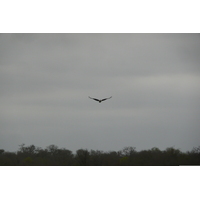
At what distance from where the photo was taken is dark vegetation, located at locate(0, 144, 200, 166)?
63031 mm

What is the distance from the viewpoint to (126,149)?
229 feet

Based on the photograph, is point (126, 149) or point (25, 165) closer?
point (25, 165)

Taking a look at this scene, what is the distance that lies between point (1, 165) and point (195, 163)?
1681 cm

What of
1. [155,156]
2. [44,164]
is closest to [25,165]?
[44,164]

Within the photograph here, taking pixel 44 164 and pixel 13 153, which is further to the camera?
pixel 13 153

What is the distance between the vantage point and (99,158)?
64.9 metres

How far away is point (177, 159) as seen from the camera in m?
64.3

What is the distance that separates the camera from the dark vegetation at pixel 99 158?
207 feet

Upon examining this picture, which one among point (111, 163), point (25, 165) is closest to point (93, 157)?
point (111, 163)

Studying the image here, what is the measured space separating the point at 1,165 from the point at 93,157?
846 centimetres

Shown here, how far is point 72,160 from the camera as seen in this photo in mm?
64188
